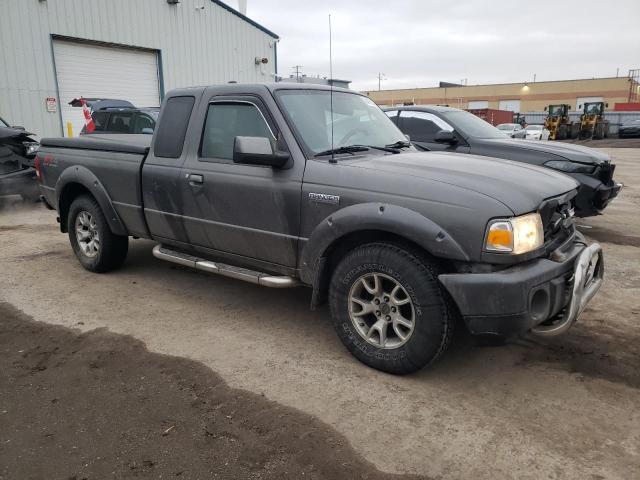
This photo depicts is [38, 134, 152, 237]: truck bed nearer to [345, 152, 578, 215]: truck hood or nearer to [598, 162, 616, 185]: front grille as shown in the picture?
[345, 152, 578, 215]: truck hood

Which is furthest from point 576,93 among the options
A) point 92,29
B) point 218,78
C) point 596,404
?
point 596,404

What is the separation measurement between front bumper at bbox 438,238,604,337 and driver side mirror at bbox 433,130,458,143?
4.01 m

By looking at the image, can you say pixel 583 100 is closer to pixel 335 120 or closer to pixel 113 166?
pixel 335 120

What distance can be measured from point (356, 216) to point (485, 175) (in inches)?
33.8

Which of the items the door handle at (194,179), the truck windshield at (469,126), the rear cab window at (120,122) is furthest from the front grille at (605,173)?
the rear cab window at (120,122)

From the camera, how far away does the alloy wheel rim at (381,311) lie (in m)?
3.18

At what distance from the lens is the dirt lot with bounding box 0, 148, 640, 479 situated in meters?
2.50

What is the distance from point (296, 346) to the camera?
3754 mm

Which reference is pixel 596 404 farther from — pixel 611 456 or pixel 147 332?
pixel 147 332

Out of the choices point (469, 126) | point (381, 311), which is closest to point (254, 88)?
point (381, 311)

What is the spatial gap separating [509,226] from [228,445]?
1.89 meters

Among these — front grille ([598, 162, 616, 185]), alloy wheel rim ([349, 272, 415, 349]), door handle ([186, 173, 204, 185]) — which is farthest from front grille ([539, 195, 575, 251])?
front grille ([598, 162, 616, 185])

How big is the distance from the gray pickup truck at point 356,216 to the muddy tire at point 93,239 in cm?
23

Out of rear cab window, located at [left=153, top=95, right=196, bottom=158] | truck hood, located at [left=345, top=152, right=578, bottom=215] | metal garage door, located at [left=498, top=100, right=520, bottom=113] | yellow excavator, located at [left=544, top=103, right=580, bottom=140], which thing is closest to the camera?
truck hood, located at [left=345, top=152, right=578, bottom=215]
